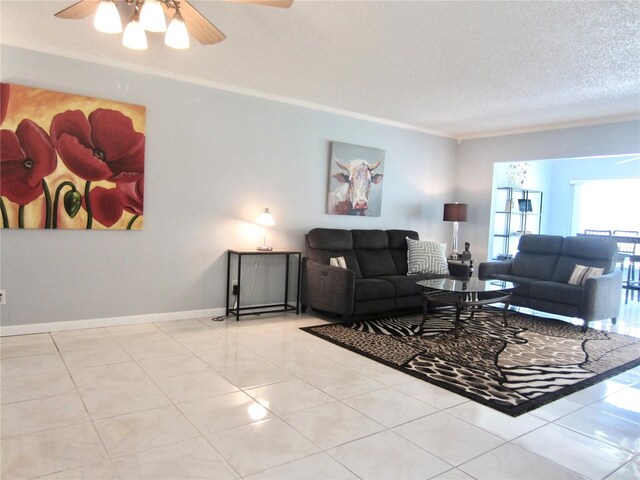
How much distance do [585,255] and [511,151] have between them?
5.80ft

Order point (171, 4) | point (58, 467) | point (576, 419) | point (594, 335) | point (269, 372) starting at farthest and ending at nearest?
point (594, 335) < point (269, 372) < point (576, 419) < point (171, 4) < point (58, 467)

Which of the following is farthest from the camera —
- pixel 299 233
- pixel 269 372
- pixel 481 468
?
pixel 299 233

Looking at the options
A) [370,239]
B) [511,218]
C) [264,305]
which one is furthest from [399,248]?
[511,218]

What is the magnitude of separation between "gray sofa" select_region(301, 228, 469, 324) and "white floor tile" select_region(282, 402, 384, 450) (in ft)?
6.09

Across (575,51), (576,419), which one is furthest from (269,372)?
(575,51)

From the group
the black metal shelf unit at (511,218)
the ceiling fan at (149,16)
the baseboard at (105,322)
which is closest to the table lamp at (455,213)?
the black metal shelf unit at (511,218)

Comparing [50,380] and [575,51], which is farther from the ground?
[575,51]

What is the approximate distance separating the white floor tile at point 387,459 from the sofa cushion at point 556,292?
3.24 meters

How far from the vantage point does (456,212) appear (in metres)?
6.11

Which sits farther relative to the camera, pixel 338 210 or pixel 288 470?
pixel 338 210

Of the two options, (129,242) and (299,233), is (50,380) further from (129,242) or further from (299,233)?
(299,233)

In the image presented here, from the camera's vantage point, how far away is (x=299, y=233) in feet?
17.0

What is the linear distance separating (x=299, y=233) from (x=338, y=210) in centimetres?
62

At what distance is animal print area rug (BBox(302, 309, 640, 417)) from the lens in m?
2.93
